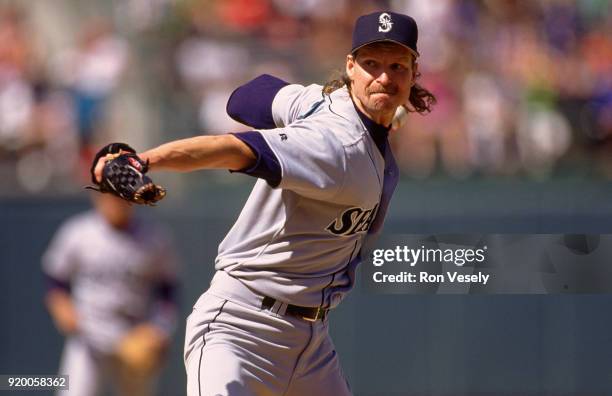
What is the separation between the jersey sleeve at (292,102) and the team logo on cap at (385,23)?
30 centimetres

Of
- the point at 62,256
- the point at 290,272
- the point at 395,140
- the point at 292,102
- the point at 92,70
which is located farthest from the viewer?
the point at 92,70

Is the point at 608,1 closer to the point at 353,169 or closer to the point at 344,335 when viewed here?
the point at 344,335

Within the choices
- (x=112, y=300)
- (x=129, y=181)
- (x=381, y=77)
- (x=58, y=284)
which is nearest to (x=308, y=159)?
(x=381, y=77)

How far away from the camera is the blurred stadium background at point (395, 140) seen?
6.74 metres

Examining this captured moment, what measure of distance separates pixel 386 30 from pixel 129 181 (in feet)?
3.41

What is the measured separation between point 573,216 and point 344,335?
162 cm

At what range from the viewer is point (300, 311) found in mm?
3281

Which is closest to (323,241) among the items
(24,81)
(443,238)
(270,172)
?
(270,172)

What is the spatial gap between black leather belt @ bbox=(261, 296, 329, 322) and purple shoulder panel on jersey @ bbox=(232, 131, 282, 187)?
0.56m

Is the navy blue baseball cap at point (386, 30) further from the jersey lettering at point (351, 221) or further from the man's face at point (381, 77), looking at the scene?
the jersey lettering at point (351, 221)

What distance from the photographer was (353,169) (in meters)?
3.06

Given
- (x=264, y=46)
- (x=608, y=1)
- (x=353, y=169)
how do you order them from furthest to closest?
1. (x=608, y=1)
2. (x=264, y=46)
3. (x=353, y=169)

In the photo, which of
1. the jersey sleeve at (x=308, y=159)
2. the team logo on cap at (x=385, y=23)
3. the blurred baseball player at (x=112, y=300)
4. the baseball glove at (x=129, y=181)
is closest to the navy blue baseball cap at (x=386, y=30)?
the team logo on cap at (x=385, y=23)

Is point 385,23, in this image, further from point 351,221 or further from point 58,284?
point 58,284
